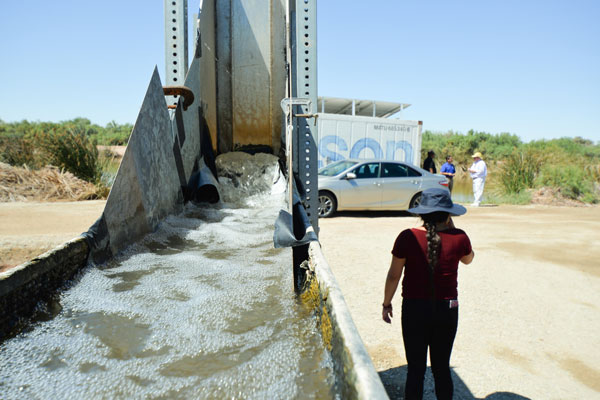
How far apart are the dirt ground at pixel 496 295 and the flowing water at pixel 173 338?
1.33 m

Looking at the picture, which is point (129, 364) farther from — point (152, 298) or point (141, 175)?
point (141, 175)

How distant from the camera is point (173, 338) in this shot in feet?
5.29

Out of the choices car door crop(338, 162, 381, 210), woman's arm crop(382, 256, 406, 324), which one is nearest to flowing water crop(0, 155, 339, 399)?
woman's arm crop(382, 256, 406, 324)

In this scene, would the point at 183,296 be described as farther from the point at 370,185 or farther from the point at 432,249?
the point at 370,185

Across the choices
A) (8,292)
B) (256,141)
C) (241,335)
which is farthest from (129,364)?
(256,141)

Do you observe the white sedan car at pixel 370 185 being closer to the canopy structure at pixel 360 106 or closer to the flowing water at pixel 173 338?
the flowing water at pixel 173 338

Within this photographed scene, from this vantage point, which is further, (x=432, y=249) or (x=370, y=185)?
(x=370, y=185)

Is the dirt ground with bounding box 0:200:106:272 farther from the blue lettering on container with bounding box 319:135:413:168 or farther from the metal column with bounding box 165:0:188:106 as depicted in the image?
the blue lettering on container with bounding box 319:135:413:168

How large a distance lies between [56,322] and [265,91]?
3.39 metres

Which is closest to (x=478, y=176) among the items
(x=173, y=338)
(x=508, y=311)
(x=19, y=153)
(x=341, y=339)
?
(x=508, y=311)

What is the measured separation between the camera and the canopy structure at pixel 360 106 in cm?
1917

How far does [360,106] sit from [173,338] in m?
20.4

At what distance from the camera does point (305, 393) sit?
1.20m

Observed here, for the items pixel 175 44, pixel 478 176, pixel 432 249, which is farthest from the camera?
pixel 478 176
